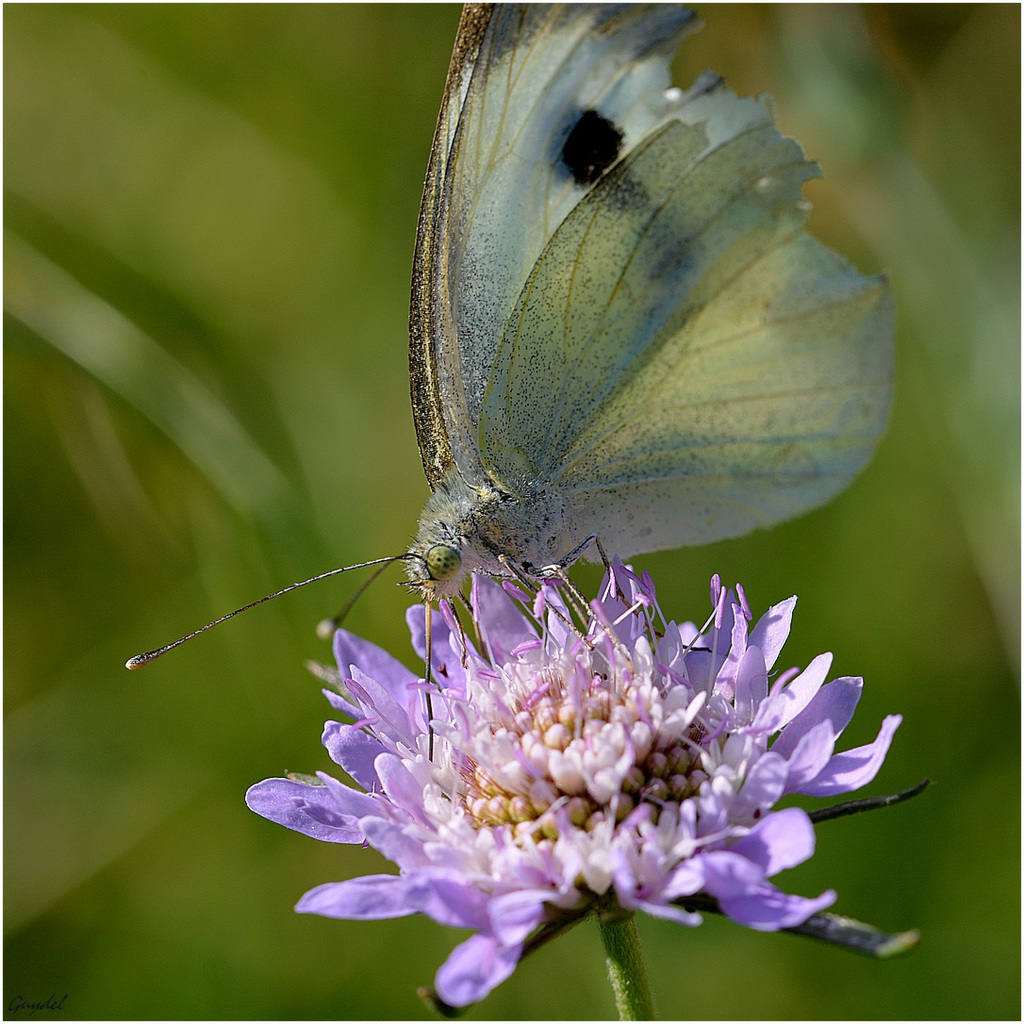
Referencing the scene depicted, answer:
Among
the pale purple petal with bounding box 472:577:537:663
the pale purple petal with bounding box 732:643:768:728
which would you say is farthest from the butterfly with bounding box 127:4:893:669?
the pale purple petal with bounding box 732:643:768:728

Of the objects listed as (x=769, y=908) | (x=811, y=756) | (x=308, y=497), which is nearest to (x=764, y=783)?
(x=811, y=756)

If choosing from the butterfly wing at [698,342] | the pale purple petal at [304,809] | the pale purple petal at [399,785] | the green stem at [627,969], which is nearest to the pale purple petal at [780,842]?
the green stem at [627,969]

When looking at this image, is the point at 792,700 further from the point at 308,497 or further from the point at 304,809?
the point at 308,497

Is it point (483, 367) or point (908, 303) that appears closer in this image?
point (483, 367)

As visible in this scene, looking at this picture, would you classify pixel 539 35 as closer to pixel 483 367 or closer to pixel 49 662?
pixel 483 367

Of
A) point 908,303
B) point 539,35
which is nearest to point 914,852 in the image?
point 908,303

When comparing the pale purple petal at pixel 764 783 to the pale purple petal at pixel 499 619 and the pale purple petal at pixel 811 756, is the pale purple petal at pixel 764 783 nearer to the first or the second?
the pale purple petal at pixel 811 756

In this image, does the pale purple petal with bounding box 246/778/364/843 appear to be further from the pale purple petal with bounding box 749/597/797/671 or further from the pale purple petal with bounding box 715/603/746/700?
the pale purple petal with bounding box 749/597/797/671

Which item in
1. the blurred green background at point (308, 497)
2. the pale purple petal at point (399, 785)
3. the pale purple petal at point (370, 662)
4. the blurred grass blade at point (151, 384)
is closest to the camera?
the pale purple petal at point (399, 785)
